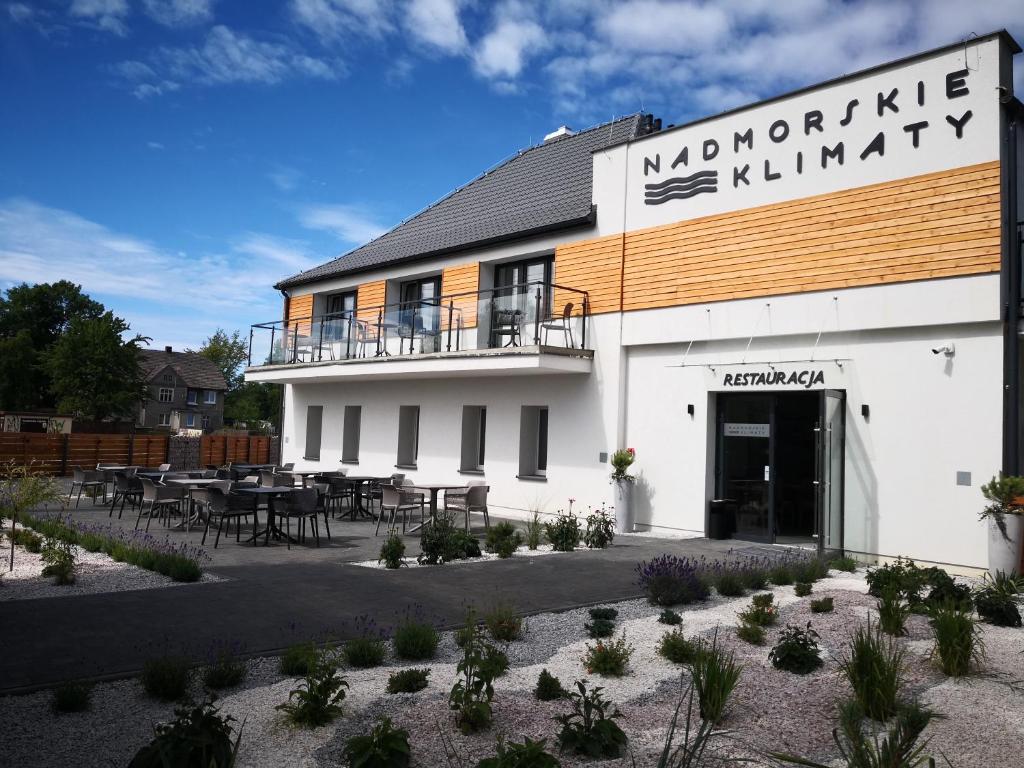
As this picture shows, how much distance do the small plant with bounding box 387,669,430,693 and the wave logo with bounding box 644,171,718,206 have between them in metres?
10.3

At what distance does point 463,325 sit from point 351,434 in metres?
6.51

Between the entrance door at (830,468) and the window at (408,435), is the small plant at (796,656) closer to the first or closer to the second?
the entrance door at (830,468)

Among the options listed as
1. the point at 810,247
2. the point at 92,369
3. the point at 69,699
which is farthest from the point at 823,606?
the point at 92,369

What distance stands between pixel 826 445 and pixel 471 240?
8686 mm

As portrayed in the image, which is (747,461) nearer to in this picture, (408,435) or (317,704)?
(408,435)

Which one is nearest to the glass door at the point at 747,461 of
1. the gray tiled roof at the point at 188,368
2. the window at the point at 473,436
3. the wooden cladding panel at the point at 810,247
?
the wooden cladding panel at the point at 810,247

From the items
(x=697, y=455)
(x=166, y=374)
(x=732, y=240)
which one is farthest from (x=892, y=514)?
(x=166, y=374)

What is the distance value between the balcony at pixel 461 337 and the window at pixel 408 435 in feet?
3.62

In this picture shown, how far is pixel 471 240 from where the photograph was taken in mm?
16812

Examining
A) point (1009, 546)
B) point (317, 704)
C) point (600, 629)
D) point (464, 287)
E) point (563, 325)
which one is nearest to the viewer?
point (317, 704)

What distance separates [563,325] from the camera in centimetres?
1482

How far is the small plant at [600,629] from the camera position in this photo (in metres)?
6.24

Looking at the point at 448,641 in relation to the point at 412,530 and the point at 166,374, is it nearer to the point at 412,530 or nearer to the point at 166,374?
the point at 412,530

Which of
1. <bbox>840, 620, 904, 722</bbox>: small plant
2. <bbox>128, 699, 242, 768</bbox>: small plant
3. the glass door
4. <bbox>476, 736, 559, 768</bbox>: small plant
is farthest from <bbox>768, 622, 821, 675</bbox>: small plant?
the glass door
